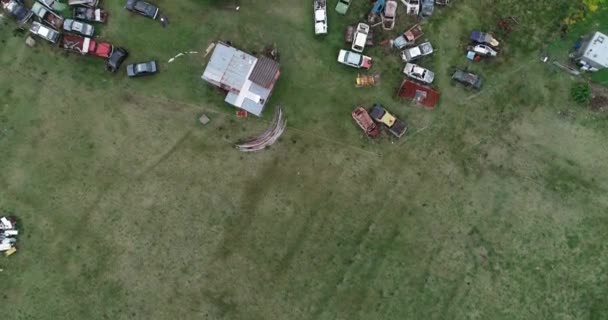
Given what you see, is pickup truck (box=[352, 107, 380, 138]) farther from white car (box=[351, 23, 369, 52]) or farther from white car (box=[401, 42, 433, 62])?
white car (box=[401, 42, 433, 62])

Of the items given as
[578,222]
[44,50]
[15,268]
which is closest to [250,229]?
[15,268]

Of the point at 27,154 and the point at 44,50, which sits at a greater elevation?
the point at 44,50

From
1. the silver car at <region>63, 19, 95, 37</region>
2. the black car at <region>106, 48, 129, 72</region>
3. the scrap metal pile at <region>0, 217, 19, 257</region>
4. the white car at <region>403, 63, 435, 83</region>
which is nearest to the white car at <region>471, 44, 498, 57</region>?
the white car at <region>403, 63, 435, 83</region>

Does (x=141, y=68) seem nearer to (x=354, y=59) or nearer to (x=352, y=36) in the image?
(x=354, y=59)

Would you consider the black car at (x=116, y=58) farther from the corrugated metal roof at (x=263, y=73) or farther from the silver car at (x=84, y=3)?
the corrugated metal roof at (x=263, y=73)

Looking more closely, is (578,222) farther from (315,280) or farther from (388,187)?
(315,280)

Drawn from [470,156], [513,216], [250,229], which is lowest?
[250,229]
